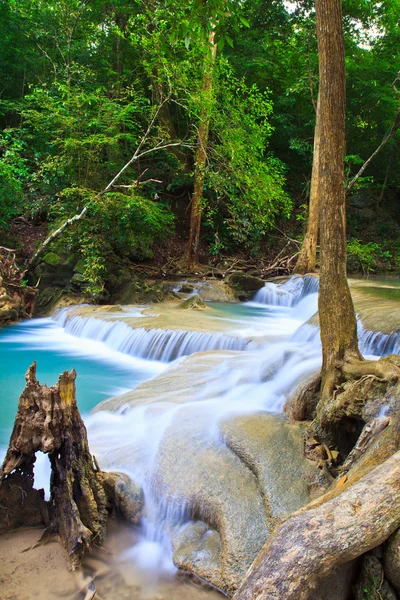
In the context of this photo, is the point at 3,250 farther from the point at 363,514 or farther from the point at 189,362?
the point at 363,514

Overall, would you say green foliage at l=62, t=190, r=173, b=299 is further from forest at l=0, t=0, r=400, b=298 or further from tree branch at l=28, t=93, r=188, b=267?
tree branch at l=28, t=93, r=188, b=267

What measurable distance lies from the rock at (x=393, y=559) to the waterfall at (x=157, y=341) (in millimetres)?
5870

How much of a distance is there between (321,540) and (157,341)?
23.1 feet

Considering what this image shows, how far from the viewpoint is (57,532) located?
11.6 ft

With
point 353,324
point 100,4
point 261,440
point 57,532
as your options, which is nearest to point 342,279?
point 353,324

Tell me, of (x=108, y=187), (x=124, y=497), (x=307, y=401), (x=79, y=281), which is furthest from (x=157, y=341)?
(x=124, y=497)

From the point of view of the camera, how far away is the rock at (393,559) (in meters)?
2.47

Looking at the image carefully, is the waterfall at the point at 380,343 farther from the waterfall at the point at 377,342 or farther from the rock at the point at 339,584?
the rock at the point at 339,584

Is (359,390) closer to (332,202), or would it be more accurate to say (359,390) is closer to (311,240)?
(332,202)

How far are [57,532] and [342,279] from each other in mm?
3210

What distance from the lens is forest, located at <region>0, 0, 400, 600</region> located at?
314 cm

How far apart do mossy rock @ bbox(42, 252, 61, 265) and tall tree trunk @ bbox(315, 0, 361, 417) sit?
10430 millimetres

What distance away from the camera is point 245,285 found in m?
14.6

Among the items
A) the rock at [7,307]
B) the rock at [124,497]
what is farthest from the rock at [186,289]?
the rock at [124,497]
